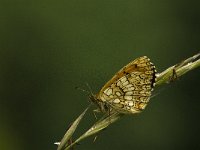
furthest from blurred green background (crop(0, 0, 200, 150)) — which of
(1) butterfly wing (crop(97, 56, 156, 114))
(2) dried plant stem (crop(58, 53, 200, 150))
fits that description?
(2) dried plant stem (crop(58, 53, 200, 150))

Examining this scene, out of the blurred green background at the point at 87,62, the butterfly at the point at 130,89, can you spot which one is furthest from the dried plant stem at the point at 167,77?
the blurred green background at the point at 87,62

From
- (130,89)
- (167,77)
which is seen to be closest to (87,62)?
(130,89)

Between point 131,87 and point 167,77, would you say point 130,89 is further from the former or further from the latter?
point 167,77

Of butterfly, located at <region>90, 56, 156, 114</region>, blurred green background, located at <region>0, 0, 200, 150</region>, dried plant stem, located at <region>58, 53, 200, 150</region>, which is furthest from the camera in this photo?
blurred green background, located at <region>0, 0, 200, 150</region>

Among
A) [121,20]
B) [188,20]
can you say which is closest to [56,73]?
[121,20]

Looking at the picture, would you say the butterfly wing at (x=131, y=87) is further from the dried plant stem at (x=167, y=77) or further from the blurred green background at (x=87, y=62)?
the blurred green background at (x=87, y=62)

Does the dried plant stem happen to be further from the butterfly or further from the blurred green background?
the blurred green background
